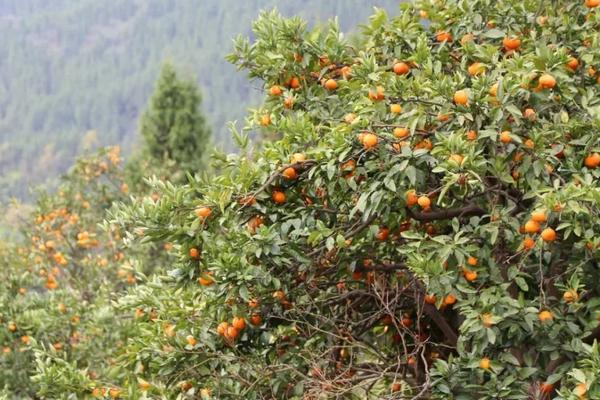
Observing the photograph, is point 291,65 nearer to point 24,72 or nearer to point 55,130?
point 55,130

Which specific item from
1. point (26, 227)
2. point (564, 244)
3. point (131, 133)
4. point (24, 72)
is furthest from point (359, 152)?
point (24, 72)

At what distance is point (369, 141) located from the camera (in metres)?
3.16

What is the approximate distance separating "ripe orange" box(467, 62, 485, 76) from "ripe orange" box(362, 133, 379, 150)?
26.8 inches

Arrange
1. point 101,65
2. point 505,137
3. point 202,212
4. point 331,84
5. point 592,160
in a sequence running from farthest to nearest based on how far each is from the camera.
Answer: point 101,65 → point 331,84 → point 202,212 → point 592,160 → point 505,137

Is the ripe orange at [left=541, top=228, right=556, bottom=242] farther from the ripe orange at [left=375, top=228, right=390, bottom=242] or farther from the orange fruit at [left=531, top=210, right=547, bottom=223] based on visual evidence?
the ripe orange at [left=375, top=228, right=390, bottom=242]

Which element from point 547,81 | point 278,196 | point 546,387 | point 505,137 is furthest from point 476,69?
point 546,387

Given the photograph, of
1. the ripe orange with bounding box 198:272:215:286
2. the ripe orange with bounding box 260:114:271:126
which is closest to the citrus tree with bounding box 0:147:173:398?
the ripe orange with bounding box 198:272:215:286

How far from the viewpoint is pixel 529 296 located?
12.0ft

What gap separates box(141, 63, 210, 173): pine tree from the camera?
18.6m

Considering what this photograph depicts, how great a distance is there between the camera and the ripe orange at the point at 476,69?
3516 mm

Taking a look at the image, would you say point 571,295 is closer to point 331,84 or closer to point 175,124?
point 331,84

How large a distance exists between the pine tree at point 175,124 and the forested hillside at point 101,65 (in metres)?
71.7

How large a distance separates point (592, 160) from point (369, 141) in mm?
945

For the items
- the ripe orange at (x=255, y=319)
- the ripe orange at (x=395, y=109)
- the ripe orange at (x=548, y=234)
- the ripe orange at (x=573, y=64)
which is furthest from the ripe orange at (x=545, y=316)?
the ripe orange at (x=255, y=319)
